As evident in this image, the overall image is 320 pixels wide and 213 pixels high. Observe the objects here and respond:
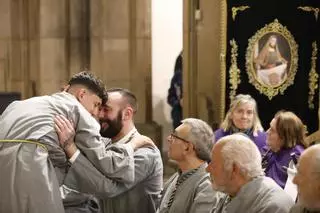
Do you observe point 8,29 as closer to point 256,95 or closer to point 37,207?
point 256,95

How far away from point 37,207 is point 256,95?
4184 millimetres

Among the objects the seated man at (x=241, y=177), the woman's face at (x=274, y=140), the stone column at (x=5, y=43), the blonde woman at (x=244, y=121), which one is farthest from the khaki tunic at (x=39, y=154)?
the stone column at (x=5, y=43)

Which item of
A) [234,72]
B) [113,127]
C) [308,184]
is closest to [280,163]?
[113,127]

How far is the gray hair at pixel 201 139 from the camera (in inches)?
150

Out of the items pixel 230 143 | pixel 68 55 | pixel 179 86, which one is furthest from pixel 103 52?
pixel 230 143

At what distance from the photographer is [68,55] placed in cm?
829

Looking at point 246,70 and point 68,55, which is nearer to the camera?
point 246,70

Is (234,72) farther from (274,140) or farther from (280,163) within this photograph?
(280,163)

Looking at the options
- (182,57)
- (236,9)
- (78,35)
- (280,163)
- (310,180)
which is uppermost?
(236,9)

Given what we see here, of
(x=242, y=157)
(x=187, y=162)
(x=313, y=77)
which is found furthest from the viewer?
(x=313, y=77)

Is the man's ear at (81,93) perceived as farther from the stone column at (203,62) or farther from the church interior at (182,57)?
the stone column at (203,62)

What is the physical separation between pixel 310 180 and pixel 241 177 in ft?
1.44

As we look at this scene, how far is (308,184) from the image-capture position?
2.96 meters

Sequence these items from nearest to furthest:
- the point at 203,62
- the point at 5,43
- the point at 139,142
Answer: the point at 139,142 < the point at 203,62 < the point at 5,43
